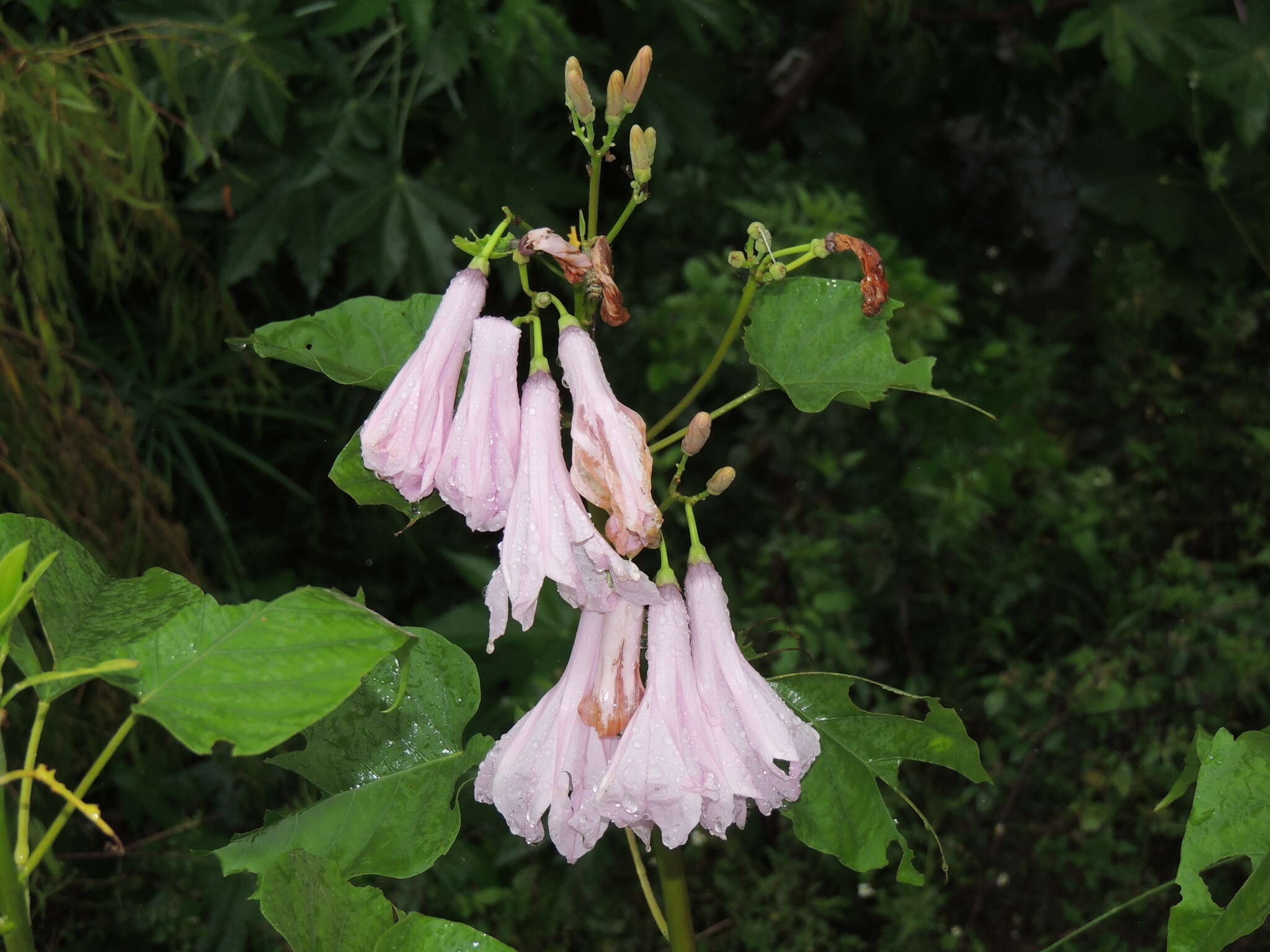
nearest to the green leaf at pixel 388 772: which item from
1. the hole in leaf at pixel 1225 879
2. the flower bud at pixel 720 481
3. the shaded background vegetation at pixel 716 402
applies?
the flower bud at pixel 720 481

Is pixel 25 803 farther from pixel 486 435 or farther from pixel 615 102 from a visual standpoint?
pixel 615 102

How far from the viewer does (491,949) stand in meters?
0.60

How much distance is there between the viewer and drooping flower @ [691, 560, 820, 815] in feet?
2.49

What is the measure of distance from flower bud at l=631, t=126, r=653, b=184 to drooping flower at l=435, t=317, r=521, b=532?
13 cm

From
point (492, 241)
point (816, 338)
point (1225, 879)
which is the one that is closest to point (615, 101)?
point (492, 241)

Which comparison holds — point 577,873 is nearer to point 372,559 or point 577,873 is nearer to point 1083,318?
point 372,559

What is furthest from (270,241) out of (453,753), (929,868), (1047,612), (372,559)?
(1047,612)

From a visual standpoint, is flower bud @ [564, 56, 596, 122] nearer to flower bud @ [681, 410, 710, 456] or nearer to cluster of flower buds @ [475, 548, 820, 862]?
flower bud @ [681, 410, 710, 456]

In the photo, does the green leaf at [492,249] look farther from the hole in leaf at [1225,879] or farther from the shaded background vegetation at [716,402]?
the hole in leaf at [1225,879]

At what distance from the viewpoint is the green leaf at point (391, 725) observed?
2.88ft

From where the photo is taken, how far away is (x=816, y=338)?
87 centimetres

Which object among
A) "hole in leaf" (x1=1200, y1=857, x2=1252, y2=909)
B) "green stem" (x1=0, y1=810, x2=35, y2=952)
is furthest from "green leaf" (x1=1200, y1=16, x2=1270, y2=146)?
"green stem" (x1=0, y1=810, x2=35, y2=952)

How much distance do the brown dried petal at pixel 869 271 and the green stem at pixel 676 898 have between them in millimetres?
391

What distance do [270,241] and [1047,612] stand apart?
180cm
